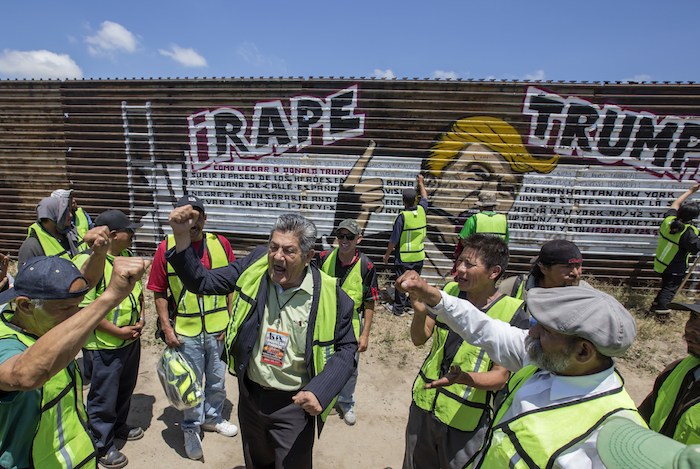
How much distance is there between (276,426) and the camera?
7.63 ft

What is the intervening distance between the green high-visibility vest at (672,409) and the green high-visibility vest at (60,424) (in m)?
2.84

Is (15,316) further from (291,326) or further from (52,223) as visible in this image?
(52,223)

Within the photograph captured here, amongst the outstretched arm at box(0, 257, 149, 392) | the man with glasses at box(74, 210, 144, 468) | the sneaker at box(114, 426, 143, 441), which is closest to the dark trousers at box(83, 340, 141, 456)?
the man with glasses at box(74, 210, 144, 468)

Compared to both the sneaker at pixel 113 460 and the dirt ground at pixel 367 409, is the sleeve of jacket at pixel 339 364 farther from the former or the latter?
the sneaker at pixel 113 460

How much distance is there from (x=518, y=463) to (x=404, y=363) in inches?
151

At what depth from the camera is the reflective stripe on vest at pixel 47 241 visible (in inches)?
153

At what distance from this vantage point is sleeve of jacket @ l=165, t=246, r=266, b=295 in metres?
2.27

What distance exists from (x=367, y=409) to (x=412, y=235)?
9.41ft

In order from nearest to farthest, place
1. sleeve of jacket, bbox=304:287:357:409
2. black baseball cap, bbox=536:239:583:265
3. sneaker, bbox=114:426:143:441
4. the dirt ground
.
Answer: sleeve of jacket, bbox=304:287:357:409, black baseball cap, bbox=536:239:583:265, the dirt ground, sneaker, bbox=114:426:143:441

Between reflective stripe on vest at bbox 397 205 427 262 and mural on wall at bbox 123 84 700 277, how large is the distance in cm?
79

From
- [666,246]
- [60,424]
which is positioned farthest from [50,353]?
[666,246]

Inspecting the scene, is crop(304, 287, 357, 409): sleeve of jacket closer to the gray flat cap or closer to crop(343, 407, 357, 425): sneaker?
the gray flat cap

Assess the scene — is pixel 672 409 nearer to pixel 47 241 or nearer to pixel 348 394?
pixel 348 394

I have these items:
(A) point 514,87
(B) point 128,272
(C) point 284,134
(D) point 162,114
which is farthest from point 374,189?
(B) point 128,272
